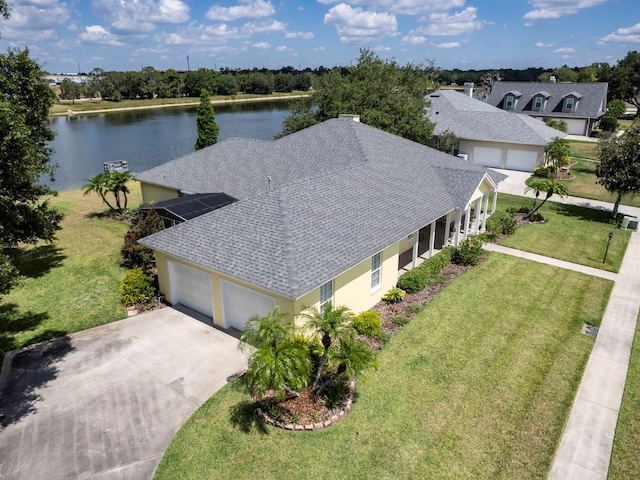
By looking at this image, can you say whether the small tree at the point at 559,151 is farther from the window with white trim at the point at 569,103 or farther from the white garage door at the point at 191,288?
the white garage door at the point at 191,288

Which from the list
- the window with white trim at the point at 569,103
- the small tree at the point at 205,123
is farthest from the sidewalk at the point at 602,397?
the window with white trim at the point at 569,103

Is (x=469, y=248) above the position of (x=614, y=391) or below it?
above

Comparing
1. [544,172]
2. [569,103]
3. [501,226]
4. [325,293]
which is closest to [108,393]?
[325,293]

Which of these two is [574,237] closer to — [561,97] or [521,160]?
[521,160]

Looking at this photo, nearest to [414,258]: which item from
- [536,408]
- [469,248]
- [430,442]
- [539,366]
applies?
[469,248]

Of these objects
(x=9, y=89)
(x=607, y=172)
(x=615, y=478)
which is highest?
(x=9, y=89)

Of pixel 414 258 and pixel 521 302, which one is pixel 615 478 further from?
pixel 414 258

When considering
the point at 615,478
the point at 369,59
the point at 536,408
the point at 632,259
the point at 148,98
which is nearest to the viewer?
the point at 615,478
